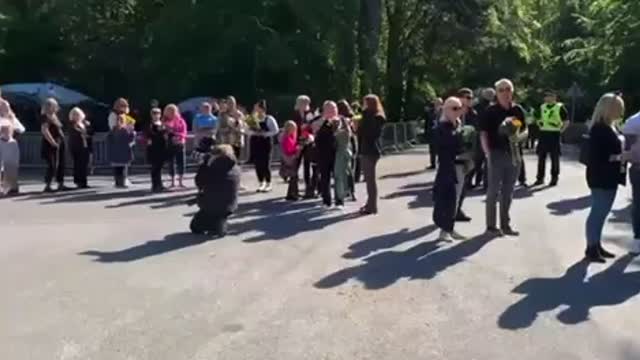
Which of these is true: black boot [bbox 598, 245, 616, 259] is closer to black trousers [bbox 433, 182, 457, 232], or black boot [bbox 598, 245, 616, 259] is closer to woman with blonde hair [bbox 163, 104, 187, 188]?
black trousers [bbox 433, 182, 457, 232]

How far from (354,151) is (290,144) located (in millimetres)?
1557

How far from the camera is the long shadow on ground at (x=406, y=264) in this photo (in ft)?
33.0

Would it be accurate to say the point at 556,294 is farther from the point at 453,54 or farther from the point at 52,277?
the point at 453,54

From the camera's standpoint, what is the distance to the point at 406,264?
1094cm

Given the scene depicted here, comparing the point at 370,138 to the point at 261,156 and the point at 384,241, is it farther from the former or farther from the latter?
the point at 261,156

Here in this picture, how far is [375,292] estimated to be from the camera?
9.48m

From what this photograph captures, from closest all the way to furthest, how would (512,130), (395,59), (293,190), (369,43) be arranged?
(512,130) → (293,190) → (369,43) → (395,59)

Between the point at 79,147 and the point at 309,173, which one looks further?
the point at 79,147

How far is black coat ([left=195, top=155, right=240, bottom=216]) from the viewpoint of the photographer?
42.8 ft

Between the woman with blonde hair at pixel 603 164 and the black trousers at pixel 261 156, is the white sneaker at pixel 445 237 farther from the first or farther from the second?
the black trousers at pixel 261 156

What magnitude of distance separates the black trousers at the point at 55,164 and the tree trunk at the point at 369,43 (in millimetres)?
21654

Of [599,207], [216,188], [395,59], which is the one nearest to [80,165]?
[216,188]

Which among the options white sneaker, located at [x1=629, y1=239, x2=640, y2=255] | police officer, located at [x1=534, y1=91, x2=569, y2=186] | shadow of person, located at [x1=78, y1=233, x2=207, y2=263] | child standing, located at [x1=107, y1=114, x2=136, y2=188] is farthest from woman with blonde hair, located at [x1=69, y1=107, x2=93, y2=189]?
white sneaker, located at [x1=629, y1=239, x2=640, y2=255]

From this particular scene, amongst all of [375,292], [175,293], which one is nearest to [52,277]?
[175,293]
